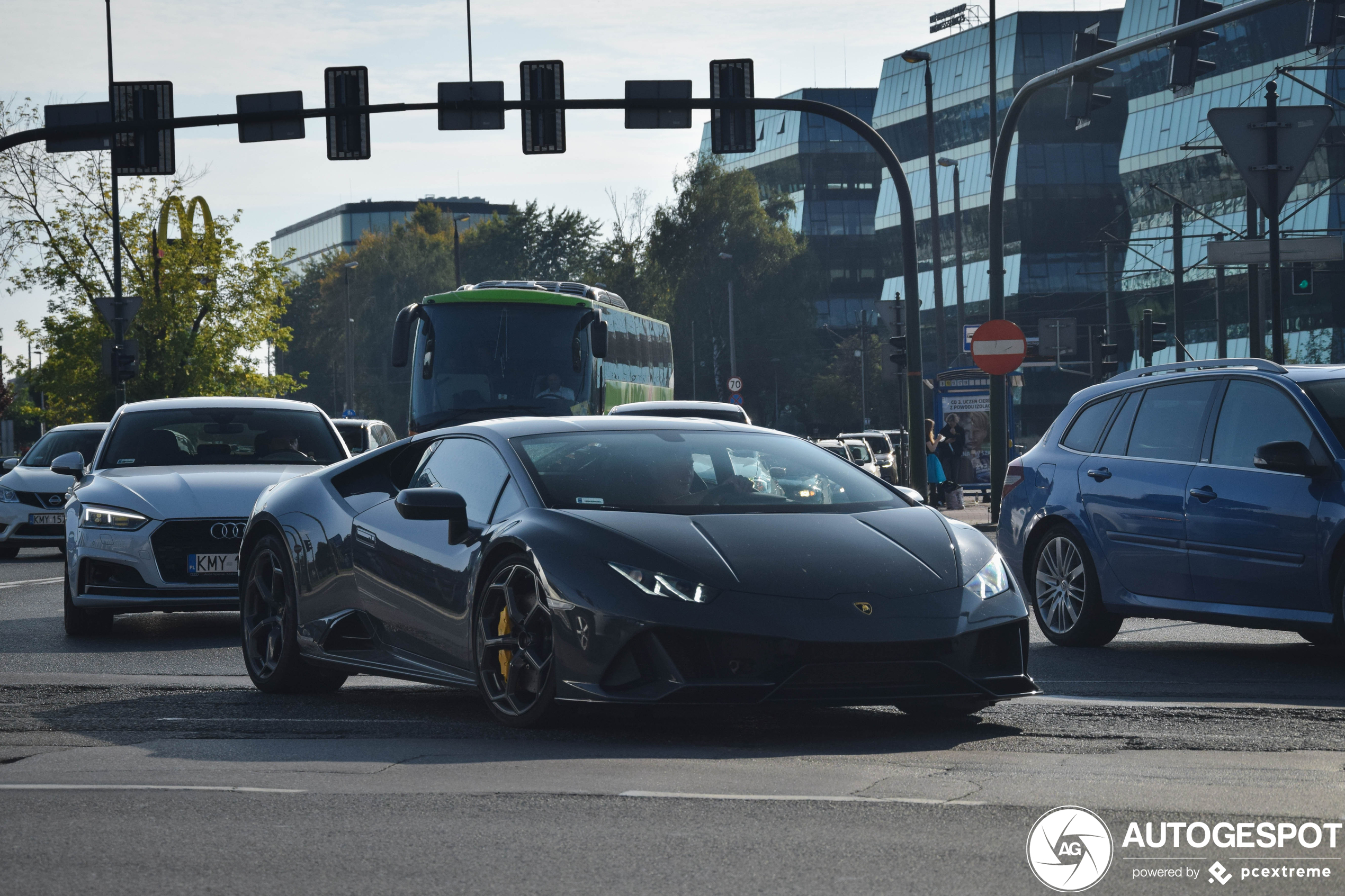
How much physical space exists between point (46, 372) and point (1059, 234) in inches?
1862

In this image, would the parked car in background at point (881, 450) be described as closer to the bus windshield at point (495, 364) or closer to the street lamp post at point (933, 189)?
the street lamp post at point (933, 189)

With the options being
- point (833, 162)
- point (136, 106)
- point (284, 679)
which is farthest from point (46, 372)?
point (833, 162)

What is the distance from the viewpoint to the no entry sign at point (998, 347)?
22.8 meters

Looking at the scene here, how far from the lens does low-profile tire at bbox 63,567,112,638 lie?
1213 centimetres

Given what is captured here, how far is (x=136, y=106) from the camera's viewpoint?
2309 cm

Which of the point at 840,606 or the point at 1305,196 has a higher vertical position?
the point at 1305,196

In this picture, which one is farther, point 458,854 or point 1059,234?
point 1059,234

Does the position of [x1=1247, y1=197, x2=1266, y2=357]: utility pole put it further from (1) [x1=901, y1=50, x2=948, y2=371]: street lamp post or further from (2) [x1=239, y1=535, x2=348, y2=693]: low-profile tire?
(2) [x1=239, y1=535, x2=348, y2=693]: low-profile tire

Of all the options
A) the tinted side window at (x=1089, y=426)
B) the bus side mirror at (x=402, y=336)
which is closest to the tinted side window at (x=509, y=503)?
the tinted side window at (x=1089, y=426)

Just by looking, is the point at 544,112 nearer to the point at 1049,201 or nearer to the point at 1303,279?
the point at 1303,279

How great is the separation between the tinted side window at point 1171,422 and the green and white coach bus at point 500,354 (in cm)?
1687

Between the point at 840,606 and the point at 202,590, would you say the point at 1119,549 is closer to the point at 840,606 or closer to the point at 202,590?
the point at 840,606

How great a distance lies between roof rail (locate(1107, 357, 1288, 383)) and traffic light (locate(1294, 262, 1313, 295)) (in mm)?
16604

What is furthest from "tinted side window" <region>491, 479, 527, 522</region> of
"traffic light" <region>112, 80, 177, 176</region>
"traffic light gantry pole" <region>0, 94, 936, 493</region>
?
"traffic light" <region>112, 80, 177, 176</region>
